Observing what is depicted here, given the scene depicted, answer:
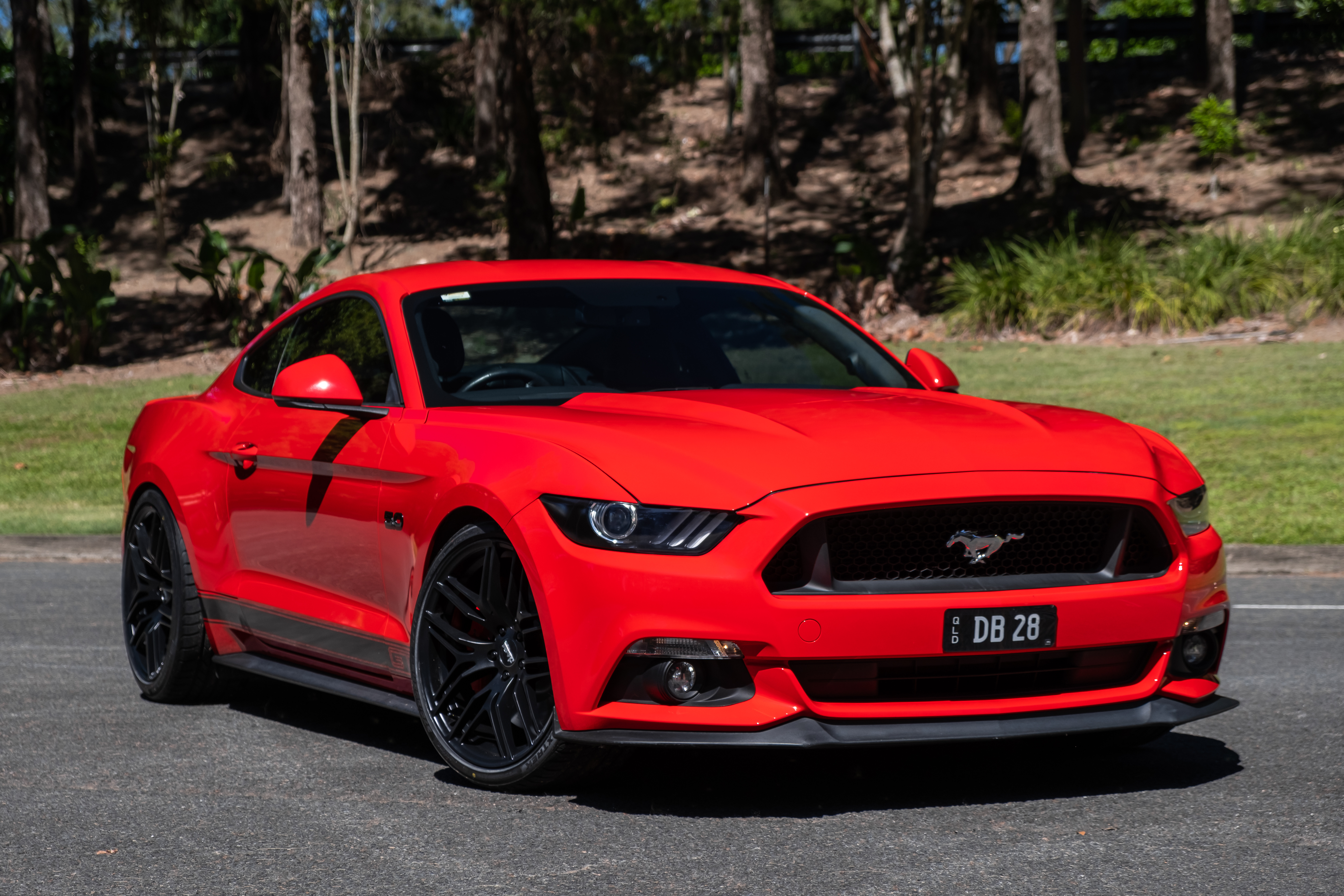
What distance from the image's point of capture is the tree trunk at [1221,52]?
113 feet

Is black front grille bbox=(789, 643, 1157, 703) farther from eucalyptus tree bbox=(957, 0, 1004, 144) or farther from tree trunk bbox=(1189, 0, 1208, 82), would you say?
tree trunk bbox=(1189, 0, 1208, 82)

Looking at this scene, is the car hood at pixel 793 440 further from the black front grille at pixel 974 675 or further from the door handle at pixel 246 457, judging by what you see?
the door handle at pixel 246 457

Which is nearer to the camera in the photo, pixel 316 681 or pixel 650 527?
pixel 650 527

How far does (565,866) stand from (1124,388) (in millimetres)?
14970

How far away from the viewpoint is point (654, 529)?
452 centimetres

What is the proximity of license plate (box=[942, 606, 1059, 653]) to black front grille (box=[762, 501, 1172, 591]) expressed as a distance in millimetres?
89

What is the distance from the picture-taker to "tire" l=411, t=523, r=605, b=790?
190 inches

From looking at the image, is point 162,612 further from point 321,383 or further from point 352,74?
point 352,74

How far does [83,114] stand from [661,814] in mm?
38258

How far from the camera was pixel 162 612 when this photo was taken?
6.76 metres

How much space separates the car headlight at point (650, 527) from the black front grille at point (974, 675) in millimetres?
405

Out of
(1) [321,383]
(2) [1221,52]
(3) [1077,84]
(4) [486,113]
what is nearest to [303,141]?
(4) [486,113]

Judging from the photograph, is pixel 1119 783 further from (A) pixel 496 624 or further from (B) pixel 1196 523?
(A) pixel 496 624

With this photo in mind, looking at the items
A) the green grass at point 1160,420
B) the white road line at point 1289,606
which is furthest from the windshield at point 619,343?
the green grass at point 1160,420
